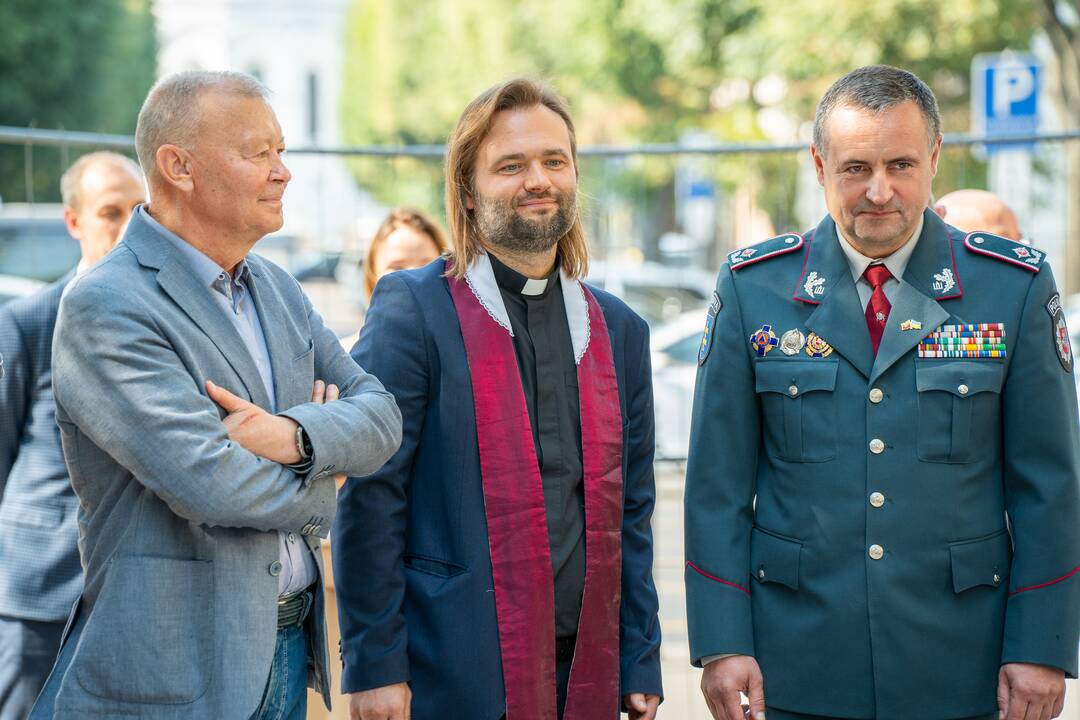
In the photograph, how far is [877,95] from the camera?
10.2ft

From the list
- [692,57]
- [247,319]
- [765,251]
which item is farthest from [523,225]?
[692,57]

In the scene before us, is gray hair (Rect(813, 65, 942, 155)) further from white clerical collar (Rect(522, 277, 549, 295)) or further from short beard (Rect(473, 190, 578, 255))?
white clerical collar (Rect(522, 277, 549, 295))

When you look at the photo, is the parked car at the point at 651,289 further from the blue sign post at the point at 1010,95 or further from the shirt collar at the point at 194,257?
the shirt collar at the point at 194,257

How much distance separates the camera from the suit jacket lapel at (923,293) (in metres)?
3.10

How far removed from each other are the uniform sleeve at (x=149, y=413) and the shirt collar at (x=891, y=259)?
1.47 meters

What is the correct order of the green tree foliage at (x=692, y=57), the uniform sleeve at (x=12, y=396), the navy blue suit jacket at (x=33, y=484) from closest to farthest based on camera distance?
the navy blue suit jacket at (x=33, y=484)
the uniform sleeve at (x=12, y=396)
the green tree foliage at (x=692, y=57)

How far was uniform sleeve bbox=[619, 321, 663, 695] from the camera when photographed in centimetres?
327

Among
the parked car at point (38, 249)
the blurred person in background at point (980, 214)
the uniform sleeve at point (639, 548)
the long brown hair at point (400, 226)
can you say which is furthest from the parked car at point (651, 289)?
the uniform sleeve at point (639, 548)

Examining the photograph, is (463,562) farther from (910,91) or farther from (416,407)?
(910,91)

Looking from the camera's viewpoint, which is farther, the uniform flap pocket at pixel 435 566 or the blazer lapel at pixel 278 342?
the uniform flap pocket at pixel 435 566

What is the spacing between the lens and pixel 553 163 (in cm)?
331

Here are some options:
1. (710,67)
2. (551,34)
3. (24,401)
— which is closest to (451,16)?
(551,34)

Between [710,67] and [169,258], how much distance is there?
1841cm

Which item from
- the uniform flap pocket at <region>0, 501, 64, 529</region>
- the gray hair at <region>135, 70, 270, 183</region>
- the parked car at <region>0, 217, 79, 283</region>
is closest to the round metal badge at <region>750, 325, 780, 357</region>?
the gray hair at <region>135, 70, 270, 183</region>
